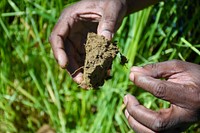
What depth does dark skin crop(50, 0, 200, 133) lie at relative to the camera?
1547mm

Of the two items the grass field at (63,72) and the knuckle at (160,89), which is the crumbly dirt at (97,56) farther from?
the grass field at (63,72)

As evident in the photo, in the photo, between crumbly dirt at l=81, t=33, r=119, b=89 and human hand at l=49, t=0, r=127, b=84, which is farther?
human hand at l=49, t=0, r=127, b=84

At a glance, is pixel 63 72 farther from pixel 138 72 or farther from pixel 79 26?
pixel 138 72

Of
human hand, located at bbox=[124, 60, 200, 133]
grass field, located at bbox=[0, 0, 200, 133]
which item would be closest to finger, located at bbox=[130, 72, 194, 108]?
human hand, located at bbox=[124, 60, 200, 133]

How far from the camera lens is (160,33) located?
2.52 metres

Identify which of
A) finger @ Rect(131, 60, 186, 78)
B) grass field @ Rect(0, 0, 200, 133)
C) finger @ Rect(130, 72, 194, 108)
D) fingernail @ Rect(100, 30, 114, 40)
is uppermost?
fingernail @ Rect(100, 30, 114, 40)

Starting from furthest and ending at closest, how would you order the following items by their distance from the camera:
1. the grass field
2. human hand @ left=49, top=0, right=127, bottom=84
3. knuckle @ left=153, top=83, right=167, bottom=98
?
the grass field < human hand @ left=49, top=0, right=127, bottom=84 < knuckle @ left=153, top=83, right=167, bottom=98

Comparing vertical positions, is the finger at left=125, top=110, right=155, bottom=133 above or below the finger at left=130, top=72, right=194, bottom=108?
below

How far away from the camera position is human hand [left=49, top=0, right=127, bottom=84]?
1755mm

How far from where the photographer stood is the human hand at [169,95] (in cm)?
153

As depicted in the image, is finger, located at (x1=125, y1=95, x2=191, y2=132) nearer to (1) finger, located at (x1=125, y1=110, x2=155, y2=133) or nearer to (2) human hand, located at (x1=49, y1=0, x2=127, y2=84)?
(1) finger, located at (x1=125, y1=110, x2=155, y2=133)

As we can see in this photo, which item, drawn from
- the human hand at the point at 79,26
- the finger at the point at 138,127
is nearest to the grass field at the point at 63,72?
the human hand at the point at 79,26

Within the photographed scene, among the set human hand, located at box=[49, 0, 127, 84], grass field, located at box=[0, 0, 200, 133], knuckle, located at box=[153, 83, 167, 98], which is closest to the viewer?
knuckle, located at box=[153, 83, 167, 98]

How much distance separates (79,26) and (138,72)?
1.31 feet
